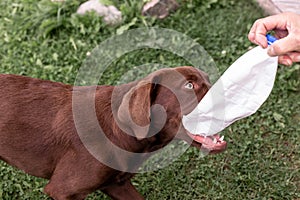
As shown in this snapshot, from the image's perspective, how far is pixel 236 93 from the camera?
372cm

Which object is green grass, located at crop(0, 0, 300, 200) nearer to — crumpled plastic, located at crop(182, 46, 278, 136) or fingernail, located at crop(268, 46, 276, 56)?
crumpled plastic, located at crop(182, 46, 278, 136)

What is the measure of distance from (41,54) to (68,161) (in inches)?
94.9

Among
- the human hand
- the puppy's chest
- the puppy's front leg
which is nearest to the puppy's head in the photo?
the puppy's chest

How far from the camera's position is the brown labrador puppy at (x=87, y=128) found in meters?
3.79

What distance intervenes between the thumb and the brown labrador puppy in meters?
0.58

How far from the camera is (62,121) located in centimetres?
396

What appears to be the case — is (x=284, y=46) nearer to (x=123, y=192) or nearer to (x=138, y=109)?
(x=138, y=109)

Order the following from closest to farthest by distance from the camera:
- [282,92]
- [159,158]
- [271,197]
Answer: [271,197] → [159,158] → [282,92]

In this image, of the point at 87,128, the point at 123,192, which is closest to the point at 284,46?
the point at 87,128

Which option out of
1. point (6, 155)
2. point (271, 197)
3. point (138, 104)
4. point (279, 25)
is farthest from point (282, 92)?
point (6, 155)

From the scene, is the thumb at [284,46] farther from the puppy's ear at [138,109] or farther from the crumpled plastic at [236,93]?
the puppy's ear at [138,109]

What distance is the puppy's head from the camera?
367cm

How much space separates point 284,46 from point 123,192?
1.66 m

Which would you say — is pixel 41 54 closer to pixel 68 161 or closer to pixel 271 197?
pixel 68 161
